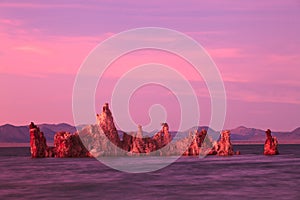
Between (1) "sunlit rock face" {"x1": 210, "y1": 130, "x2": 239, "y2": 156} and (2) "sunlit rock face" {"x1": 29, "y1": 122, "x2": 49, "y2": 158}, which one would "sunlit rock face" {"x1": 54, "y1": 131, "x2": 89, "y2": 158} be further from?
(1) "sunlit rock face" {"x1": 210, "y1": 130, "x2": 239, "y2": 156}

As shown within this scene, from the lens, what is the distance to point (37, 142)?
16062 centimetres

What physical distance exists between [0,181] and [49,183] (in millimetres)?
9300

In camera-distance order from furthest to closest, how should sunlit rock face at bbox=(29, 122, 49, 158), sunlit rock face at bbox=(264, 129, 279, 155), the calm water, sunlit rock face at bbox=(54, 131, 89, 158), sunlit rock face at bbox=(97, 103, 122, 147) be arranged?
sunlit rock face at bbox=(264, 129, 279, 155) < sunlit rock face at bbox=(97, 103, 122, 147) < sunlit rock face at bbox=(29, 122, 49, 158) < sunlit rock face at bbox=(54, 131, 89, 158) < the calm water

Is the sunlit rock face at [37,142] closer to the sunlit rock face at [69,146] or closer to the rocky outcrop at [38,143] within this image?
the rocky outcrop at [38,143]

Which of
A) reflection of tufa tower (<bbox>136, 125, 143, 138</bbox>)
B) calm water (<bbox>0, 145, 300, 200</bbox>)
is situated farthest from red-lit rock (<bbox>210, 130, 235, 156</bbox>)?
calm water (<bbox>0, 145, 300, 200</bbox>)

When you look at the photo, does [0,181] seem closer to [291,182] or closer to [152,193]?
[152,193]

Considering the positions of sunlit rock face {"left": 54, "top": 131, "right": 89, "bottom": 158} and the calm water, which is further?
sunlit rock face {"left": 54, "top": 131, "right": 89, "bottom": 158}

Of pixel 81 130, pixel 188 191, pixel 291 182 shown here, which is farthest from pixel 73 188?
pixel 81 130

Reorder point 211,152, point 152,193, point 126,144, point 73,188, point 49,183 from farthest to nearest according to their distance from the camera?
1. point 211,152
2. point 126,144
3. point 49,183
4. point 73,188
5. point 152,193

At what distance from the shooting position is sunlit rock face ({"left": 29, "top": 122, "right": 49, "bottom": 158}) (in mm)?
156250

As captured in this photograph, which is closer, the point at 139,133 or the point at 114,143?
the point at 114,143

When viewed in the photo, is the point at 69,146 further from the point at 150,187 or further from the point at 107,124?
the point at 150,187

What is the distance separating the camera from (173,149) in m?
180

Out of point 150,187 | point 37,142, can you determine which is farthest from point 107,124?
point 150,187
